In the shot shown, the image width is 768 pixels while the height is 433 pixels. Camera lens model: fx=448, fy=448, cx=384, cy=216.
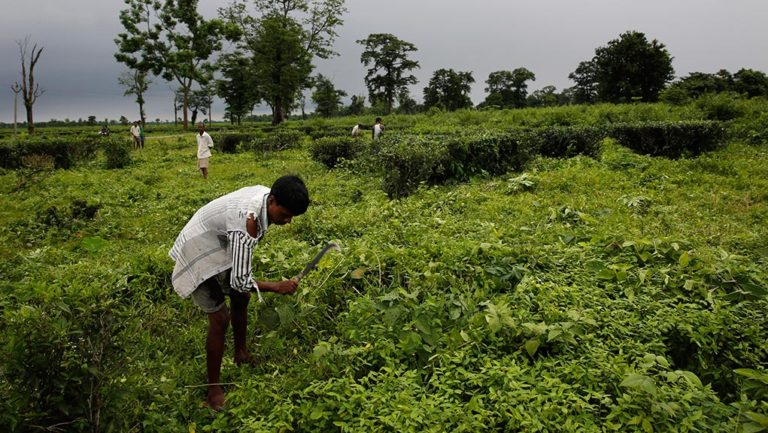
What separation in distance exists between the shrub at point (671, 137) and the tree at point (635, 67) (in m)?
38.0

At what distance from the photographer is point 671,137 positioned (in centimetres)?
1218

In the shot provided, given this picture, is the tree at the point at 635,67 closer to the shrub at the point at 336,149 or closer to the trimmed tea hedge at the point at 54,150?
the shrub at the point at 336,149

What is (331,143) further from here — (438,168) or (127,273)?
(127,273)

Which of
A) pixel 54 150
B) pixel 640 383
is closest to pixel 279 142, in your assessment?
pixel 54 150

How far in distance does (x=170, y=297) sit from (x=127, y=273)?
0.53m

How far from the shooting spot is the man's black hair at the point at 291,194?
2.74m

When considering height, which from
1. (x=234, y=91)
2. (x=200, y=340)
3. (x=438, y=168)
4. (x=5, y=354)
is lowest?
(x=200, y=340)

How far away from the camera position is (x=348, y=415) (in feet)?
8.19

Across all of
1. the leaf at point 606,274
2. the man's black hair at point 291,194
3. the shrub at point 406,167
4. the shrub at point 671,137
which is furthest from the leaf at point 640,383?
the shrub at point 671,137

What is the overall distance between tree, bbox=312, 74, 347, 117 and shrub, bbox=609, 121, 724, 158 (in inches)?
1807

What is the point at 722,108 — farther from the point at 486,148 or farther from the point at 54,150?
the point at 54,150

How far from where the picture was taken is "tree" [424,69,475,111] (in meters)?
60.7

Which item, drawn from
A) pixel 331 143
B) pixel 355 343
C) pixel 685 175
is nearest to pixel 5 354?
pixel 355 343

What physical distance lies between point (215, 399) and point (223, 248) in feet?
3.34
